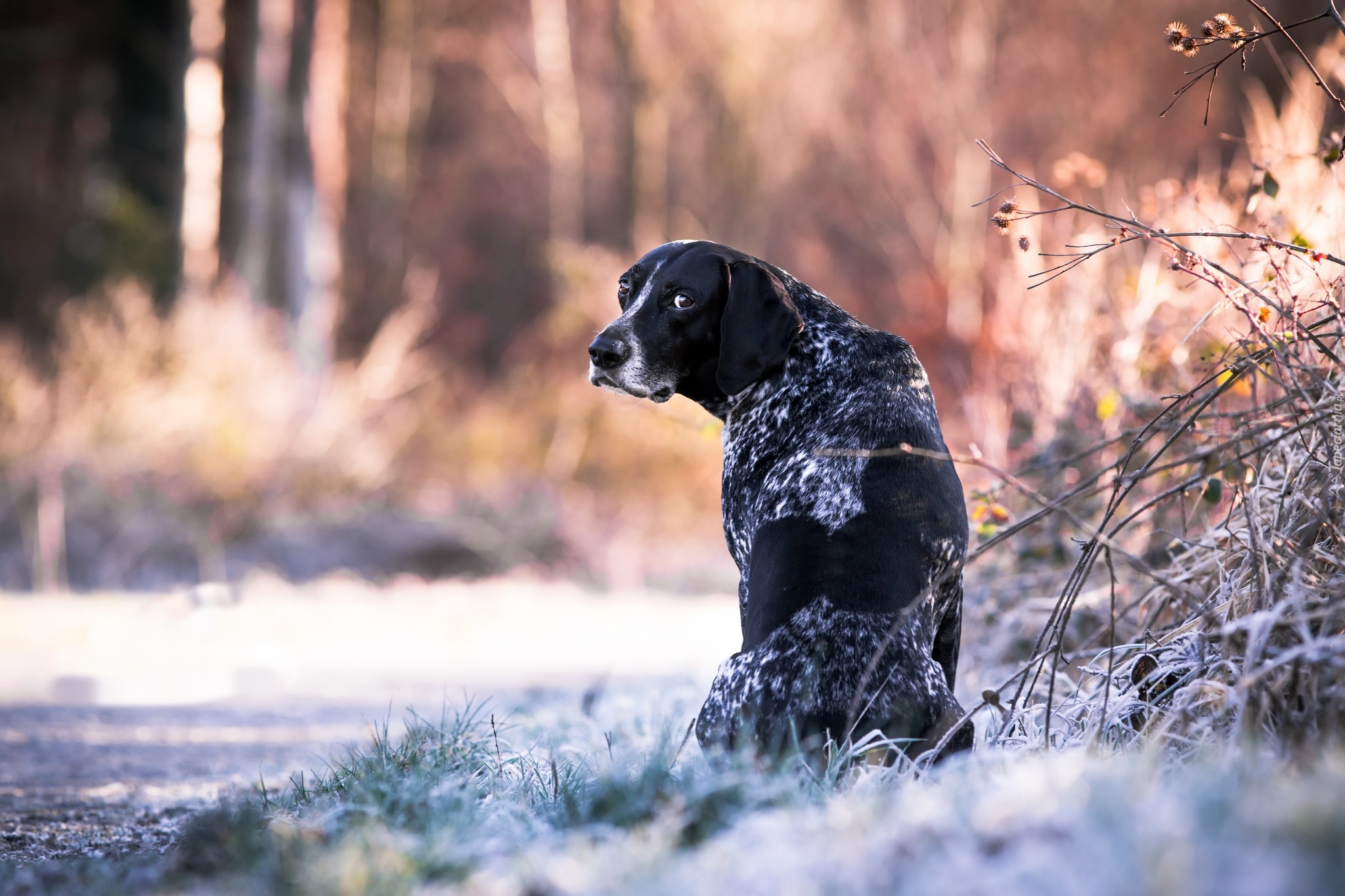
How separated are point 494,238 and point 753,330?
22886 mm

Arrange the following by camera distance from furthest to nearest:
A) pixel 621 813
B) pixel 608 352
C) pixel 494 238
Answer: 1. pixel 494 238
2. pixel 608 352
3. pixel 621 813

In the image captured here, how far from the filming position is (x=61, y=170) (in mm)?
23531

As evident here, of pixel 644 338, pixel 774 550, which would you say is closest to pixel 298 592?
pixel 644 338

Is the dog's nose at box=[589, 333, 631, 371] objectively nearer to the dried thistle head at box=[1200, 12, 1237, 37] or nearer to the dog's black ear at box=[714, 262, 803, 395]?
the dog's black ear at box=[714, 262, 803, 395]

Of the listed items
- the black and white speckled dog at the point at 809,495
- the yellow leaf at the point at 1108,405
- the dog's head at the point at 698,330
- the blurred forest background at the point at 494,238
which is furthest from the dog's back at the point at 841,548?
the yellow leaf at the point at 1108,405

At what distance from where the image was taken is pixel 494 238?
2555 centimetres

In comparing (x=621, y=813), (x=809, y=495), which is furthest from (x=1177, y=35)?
(x=621, y=813)

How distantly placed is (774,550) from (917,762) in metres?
0.67

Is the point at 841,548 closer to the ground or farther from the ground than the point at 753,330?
closer to the ground

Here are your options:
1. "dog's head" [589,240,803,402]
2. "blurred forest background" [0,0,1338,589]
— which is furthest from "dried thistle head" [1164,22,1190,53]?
"dog's head" [589,240,803,402]

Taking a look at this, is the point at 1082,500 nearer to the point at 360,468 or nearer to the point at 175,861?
the point at 175,861

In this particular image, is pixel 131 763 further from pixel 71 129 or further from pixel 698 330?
pixel 71 129

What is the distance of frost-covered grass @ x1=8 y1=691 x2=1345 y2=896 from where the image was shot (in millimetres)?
1568

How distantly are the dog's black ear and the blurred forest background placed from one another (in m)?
0.90
